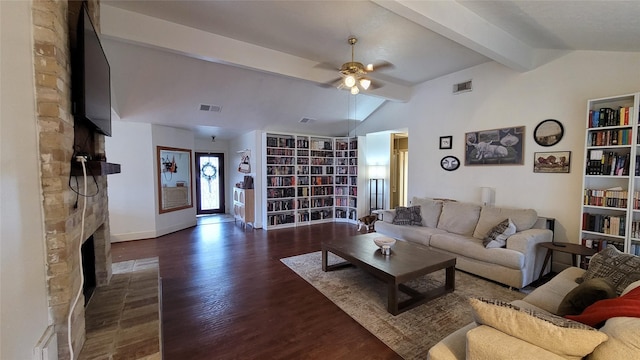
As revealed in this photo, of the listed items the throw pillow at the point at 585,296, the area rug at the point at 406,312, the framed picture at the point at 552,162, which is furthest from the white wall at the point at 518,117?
the throw pillow at the point at 585,296

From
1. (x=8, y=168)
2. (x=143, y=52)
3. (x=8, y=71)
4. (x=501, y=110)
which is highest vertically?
(x=143, y=52)

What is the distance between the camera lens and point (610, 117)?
9.65ft

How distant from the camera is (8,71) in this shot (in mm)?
1048

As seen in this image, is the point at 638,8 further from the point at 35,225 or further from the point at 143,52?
the point at 143,52

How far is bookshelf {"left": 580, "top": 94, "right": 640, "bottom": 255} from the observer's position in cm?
280

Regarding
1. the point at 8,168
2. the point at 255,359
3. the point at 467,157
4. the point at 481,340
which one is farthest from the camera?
the point at 467,157

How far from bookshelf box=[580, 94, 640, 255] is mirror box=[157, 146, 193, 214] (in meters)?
6.99

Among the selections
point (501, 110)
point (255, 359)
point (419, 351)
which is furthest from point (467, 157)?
point (255, 359)

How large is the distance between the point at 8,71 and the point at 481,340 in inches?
91.5

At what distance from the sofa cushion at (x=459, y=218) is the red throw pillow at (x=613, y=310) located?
2.74 m

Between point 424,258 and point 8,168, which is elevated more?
point 8,168

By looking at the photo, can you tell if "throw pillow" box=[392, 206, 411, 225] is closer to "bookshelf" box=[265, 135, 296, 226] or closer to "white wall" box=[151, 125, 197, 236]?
"bookshelf" box=[265, 135, 296, 226]

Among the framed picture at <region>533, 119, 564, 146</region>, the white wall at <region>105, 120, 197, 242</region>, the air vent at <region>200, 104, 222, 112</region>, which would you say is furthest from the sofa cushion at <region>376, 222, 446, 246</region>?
the white wall at <region>105, 120, 197, 242</region>

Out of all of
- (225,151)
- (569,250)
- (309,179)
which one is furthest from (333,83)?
(225,151)
